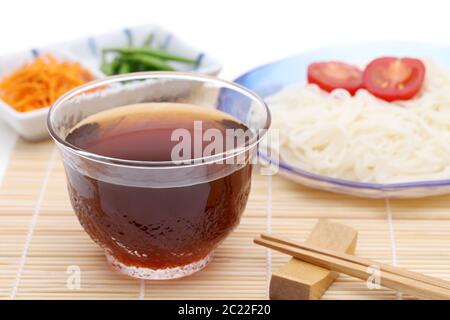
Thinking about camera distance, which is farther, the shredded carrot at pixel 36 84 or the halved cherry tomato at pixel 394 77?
the shredded carrot at pixel 36 84

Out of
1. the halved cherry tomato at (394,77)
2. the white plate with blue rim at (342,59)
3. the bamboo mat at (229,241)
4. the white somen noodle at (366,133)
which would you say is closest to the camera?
the bamboo mat at (229,241)

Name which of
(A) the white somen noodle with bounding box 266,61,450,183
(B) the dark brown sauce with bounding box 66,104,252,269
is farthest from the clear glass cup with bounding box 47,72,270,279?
(A) the white somen noodle with bounding box 266,61,450,183

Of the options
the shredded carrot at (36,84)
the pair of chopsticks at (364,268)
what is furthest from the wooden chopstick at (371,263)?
the shredded carrot at (36,84)

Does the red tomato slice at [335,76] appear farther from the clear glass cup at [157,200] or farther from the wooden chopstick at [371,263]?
the wooden chopstick at [371,263]

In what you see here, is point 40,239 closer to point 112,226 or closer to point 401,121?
point 112,226

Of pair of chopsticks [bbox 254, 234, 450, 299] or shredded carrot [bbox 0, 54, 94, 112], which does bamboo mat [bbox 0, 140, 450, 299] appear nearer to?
pair of chopsticks [bbox 254, 234, 450, 299]

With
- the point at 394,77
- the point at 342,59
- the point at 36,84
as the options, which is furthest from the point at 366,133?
the point at 36,84

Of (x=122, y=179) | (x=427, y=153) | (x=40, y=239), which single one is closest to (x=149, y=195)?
(x=122, y=179)
